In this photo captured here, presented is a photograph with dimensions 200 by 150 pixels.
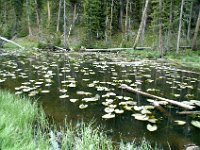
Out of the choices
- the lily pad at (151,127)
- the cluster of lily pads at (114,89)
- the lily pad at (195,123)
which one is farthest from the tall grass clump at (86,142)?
the lily pad at (195,123)

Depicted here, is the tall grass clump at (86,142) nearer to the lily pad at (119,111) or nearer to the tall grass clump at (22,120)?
the tall grass clump at (22,120)

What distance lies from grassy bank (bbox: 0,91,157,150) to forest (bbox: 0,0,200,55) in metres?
17.1

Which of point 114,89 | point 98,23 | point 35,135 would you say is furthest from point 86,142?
point 98,23

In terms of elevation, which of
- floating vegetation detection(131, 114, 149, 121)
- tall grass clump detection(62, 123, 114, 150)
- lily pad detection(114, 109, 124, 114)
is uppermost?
tall grass clump detection(62, 123, 114, 150)

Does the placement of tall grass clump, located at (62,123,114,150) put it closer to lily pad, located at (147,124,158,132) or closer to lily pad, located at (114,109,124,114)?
lily pad, located at (147,124,158,132)

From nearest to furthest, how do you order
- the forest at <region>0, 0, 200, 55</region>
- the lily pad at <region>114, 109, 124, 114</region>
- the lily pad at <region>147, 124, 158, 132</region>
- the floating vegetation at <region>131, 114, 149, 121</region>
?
the lily pad at <region>147, 124, 158, 132</region>, the floating vegetation at <region>131, 114, 149, 121</region>, the lily pad at <region>114, 109, 124, 114</region>, the forest at <region>0, 0, 200, 55</region>

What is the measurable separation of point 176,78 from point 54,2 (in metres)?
28.0

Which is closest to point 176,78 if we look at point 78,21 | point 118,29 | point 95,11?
point 95,11

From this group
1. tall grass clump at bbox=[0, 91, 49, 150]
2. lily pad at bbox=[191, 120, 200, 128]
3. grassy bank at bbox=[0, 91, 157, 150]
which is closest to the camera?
grassy bank at bbox=[0, 91, 157, 150]

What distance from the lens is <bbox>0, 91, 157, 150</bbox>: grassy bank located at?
3258mm

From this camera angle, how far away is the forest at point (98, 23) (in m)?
24.8

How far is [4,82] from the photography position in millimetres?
8609

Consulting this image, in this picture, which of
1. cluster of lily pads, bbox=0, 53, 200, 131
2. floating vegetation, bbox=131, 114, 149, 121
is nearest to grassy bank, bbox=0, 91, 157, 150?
floating vegetation, bbox=131, 114, 149, 121

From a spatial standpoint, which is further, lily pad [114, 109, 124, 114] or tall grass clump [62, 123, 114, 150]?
lily pad [114, 109, 124, 114]
